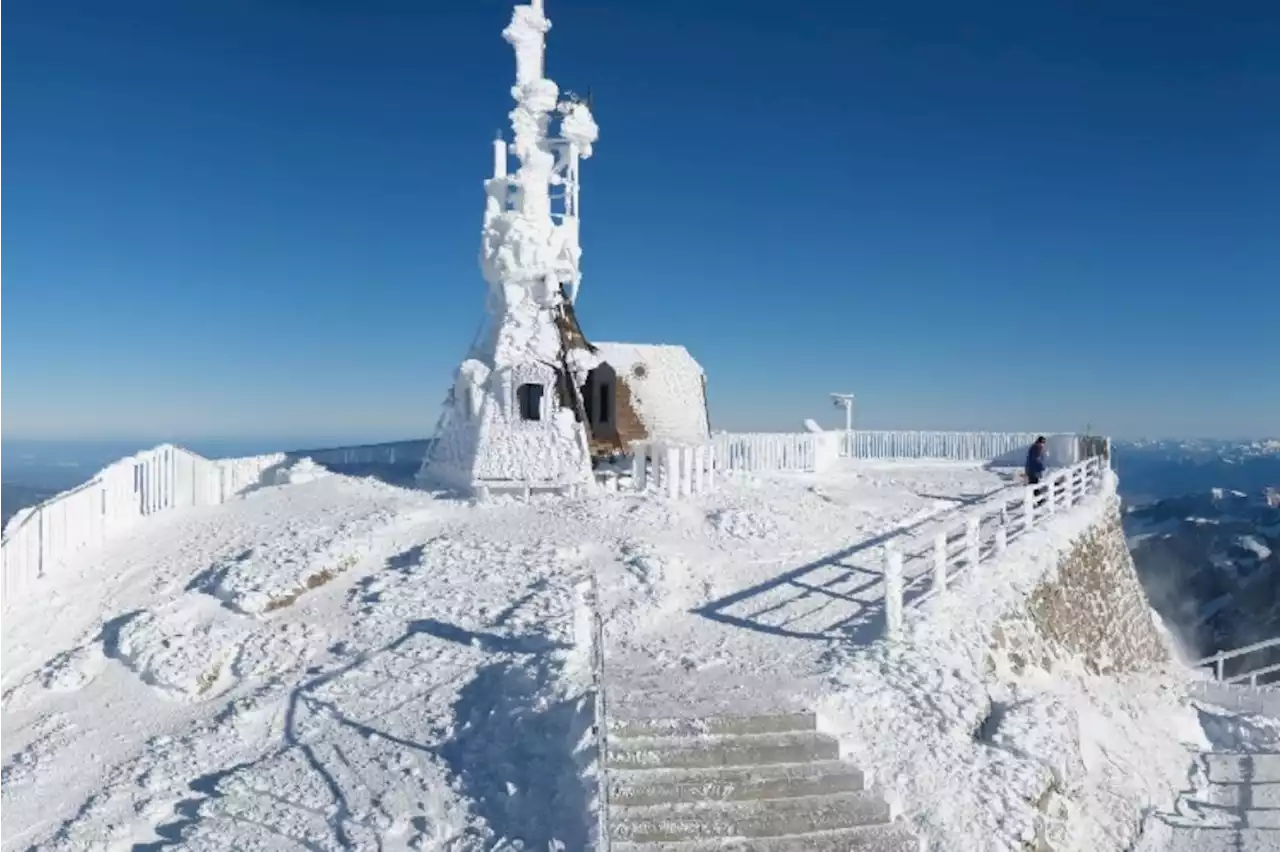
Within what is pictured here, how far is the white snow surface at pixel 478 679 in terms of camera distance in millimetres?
9086

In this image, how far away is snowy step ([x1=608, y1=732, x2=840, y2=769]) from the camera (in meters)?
8.79

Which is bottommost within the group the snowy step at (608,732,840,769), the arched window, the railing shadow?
the snowy step at (608,732,840,769)

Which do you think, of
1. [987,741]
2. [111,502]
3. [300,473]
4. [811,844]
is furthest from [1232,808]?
[111,502]

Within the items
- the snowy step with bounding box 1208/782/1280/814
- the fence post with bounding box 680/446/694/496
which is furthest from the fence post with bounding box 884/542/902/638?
the fence post with bounding box 680/446/694/496

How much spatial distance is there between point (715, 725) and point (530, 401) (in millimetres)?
12491

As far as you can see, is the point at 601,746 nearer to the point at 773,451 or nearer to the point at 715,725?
the point at 715,725

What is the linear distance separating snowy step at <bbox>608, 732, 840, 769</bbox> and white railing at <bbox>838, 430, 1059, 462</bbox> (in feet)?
76.9

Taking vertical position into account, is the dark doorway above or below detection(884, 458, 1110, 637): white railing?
above

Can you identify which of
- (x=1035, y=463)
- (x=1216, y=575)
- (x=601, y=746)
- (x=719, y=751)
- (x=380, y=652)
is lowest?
(x=1216, y=575)

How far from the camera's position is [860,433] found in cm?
3219

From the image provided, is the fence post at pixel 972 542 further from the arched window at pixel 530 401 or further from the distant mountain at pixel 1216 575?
the distant mountain at pixel 1216 575

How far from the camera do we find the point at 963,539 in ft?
54.6

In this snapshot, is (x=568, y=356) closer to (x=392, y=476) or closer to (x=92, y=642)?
(x=392, y=476)

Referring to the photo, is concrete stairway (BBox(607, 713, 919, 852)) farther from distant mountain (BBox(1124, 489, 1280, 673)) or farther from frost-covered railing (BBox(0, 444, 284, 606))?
distant mountain (BBox(1124, 489, 1280, 673))
